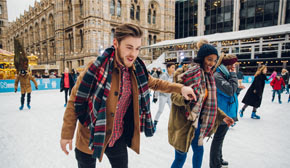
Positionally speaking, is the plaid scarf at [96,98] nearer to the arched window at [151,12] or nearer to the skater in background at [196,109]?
the skater in background at [196,109]

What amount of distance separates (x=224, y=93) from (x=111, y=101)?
156 cm

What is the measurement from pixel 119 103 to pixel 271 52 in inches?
928

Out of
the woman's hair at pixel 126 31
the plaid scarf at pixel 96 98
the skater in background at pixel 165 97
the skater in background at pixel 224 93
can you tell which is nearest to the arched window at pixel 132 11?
the skater in background at pixel 165 97

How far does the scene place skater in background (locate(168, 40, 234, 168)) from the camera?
1651mm

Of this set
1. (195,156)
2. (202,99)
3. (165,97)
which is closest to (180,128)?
(202,99)

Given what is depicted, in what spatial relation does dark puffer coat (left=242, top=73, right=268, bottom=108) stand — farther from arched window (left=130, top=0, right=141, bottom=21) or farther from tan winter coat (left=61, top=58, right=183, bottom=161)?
arched window (left=130, top=0, right=141, bottom=21)

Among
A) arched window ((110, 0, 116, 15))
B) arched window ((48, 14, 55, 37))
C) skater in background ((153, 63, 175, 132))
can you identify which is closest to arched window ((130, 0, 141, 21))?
arched window ((110, 0, 116, 15))

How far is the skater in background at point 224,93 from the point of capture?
204cm

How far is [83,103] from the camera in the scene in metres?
1.18

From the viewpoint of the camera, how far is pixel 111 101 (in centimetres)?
121

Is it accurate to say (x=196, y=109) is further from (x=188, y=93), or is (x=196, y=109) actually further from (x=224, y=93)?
(x=224, y=93)

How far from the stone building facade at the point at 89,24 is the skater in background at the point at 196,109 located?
18397 millimetres

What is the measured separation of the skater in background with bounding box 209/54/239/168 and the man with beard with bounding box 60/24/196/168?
0.89m

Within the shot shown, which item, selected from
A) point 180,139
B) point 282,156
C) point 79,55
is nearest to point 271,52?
point 282,156
